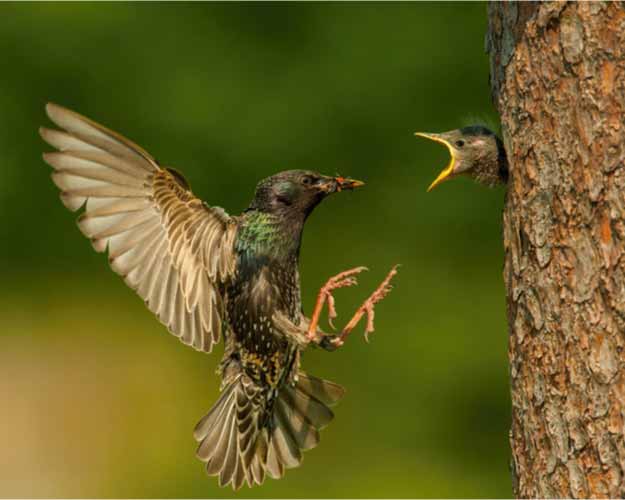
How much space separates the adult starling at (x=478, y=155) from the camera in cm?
269

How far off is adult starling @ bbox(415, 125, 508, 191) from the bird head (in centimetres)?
66

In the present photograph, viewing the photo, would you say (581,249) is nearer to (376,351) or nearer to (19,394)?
(376,351)

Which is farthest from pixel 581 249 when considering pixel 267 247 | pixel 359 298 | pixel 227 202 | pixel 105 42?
pixel 105 42

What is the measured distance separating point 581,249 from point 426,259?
140 inches

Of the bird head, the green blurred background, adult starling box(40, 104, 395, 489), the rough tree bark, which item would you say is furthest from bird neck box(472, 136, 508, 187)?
the green blurred background

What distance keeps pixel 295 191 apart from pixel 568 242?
3.87ft

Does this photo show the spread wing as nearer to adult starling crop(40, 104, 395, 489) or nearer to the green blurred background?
adult starling crop(40, 104, 395, 489)

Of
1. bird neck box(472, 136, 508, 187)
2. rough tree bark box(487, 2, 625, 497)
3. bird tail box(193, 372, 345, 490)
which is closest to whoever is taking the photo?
rough tree bark box(487, 2, 625, 497)

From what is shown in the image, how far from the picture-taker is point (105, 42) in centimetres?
621

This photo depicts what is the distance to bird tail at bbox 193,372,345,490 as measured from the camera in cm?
366

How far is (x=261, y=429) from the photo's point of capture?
368 cm

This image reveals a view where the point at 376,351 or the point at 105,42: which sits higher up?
Result: the point at 105,42

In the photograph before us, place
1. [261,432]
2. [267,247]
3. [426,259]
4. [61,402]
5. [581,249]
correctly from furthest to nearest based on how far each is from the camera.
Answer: [426,259] < [61,402] < [261,432] < [267,247] < [581,249]

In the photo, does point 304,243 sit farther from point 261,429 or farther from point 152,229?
point 152,229
